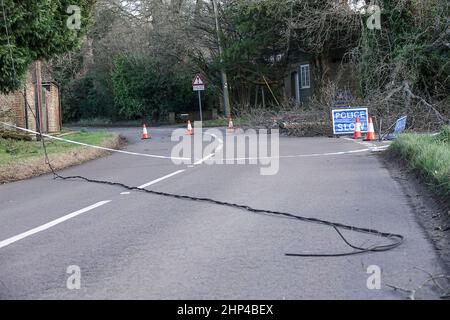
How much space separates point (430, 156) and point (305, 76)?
31.8 meters

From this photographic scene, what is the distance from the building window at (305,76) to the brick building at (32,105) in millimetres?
18587

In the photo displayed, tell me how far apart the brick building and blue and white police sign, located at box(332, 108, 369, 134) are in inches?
404

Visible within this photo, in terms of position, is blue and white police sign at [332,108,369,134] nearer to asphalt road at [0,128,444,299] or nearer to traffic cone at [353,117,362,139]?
traffic cone at [353,117,362,139]

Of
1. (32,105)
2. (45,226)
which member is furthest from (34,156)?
(32,105)

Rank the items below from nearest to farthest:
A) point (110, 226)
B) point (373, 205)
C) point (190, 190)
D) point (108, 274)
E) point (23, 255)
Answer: point (108, 274), point (23, 255), point (110, 226), point (373, 205), point (190, 190)

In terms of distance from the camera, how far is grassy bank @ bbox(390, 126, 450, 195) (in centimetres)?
850

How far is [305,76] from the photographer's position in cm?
4156

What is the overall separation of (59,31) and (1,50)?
227cm

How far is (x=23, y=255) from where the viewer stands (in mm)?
6297

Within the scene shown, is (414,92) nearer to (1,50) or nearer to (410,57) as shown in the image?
(410,57)

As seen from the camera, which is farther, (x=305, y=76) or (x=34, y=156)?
(x=305, y=76)

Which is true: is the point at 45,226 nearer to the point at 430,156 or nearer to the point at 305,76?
the point at 430,156
